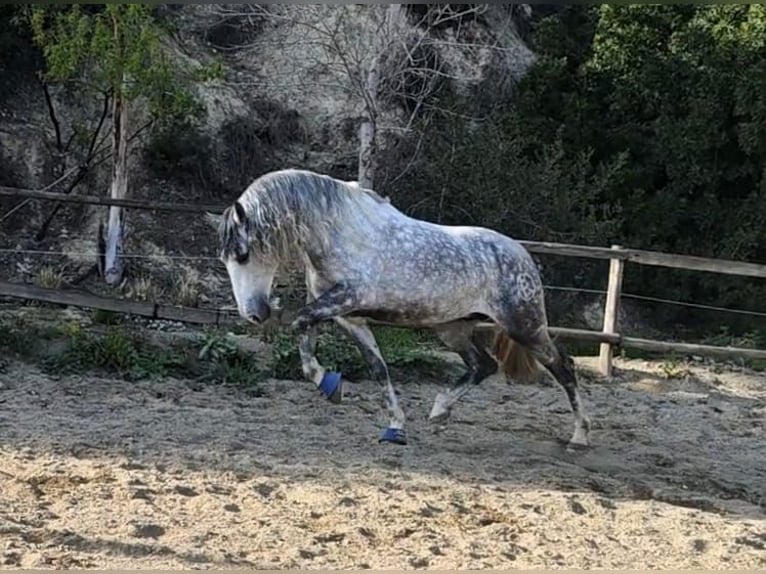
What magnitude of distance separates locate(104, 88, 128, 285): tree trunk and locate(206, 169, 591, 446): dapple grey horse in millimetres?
5468

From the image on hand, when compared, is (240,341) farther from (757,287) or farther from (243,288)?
(757,287)

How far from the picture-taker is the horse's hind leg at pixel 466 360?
18.1 feet

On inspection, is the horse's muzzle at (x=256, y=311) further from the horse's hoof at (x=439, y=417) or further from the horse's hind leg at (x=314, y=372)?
the horse's hoof at (x=439, y=417)

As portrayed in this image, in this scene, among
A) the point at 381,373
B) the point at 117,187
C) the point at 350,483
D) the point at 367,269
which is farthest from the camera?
the point at 117,187

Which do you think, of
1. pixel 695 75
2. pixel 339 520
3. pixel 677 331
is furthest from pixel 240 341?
pixel 695 75

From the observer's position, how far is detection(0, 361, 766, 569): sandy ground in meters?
3.31

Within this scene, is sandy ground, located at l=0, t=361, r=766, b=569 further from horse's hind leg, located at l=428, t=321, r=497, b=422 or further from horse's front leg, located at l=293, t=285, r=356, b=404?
horse's front leg, located at l=293, t=285, r=356, b=404

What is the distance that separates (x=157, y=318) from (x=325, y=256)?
347 cm

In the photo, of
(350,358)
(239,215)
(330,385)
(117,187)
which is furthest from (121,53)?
(330,385)

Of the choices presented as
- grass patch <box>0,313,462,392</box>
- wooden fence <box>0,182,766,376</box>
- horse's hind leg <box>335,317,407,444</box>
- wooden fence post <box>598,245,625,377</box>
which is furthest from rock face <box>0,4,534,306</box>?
horse's hind leg <box>335,317,407,444</box>

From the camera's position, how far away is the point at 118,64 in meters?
9.44

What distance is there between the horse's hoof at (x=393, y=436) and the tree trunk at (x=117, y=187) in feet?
19.3

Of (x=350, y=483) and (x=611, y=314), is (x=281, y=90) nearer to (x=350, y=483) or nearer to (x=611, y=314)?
(x=611, y=314)

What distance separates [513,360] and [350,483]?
1.81 m
